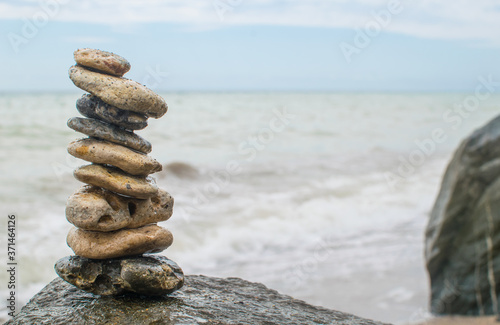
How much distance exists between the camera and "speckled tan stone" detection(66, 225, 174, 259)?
3.01 meters

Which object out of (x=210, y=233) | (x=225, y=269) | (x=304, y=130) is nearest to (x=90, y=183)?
(x=225, y=269)

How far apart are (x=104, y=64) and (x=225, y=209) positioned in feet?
23.2

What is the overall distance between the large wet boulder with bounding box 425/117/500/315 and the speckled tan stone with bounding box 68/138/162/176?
3.76 m

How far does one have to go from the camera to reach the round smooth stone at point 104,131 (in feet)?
9.92

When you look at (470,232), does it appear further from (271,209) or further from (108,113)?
(271,209)

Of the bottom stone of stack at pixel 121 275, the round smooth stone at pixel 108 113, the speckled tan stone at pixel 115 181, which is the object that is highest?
the round smooth stone at pixel 108 113

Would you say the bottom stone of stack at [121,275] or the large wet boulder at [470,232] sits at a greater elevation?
the large wet boulder at [470,232]

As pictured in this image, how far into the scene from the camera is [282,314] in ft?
10.1

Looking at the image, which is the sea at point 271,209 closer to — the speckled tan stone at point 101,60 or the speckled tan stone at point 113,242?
the speckled tan stone at point 113,242

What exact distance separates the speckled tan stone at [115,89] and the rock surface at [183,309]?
3.63 feet

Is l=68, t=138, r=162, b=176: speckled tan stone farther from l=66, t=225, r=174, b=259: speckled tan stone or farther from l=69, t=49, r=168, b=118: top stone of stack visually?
l=66, t=225, r=174, b=259: speckled tan stone

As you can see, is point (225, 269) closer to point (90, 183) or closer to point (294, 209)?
point (294, 209)

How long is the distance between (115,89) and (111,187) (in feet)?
1.81

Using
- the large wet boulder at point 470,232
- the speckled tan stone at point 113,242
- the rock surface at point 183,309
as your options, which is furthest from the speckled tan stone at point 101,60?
the large wet boulder at point 470,232
